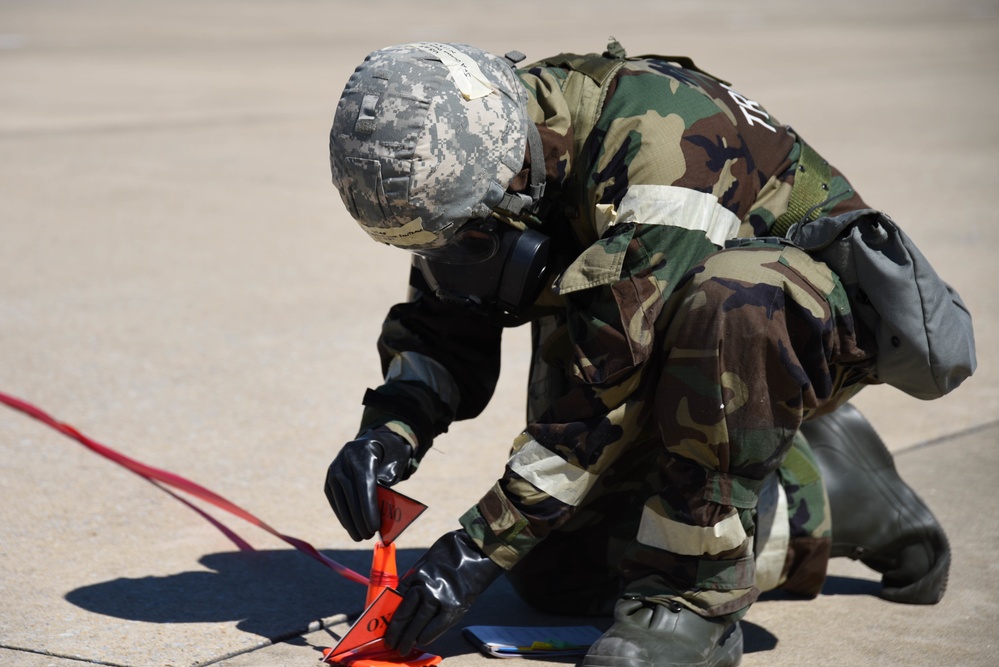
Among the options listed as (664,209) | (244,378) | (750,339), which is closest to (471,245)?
(664,209)

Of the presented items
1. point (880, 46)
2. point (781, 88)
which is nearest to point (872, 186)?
point (781, 88)

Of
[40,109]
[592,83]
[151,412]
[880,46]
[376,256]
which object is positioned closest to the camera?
[592,83]

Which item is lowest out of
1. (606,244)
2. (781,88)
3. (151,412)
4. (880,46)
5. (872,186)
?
(151,412)

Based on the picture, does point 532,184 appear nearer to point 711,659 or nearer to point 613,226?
point 613,226

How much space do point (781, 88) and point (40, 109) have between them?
262 inches

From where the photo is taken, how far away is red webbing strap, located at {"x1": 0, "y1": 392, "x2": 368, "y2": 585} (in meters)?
2.78

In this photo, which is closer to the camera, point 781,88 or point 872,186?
point 872,186

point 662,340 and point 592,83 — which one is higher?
point 592,83

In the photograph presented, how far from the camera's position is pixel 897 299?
7.20ft

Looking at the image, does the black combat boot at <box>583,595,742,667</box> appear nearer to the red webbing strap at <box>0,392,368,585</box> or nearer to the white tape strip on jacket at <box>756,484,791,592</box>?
the white tape strip on jacket at <box>756,484,791,592</box>

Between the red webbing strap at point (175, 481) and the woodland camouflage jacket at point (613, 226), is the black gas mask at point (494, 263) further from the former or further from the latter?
the red webbing strap at point (175, 481)

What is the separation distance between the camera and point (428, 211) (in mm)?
2211

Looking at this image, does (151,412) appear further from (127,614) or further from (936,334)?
(936,334)

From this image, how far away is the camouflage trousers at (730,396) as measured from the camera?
7.00 feet
